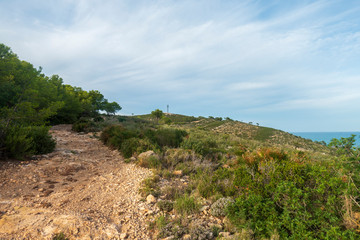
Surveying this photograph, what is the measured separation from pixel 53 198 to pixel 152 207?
236 centimetres

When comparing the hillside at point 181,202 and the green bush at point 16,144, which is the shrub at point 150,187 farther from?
A: the green bush at point 16,144

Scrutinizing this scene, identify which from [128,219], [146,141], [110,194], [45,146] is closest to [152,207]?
[128,219]

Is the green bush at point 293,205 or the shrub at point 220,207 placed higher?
the green bush at point 293,205

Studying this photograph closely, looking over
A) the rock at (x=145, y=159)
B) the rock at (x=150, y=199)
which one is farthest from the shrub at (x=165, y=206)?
the rock at (x=145, y=159)

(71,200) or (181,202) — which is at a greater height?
(181,202)

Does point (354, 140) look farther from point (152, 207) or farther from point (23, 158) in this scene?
point (23, 158)

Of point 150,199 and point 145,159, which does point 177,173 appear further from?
point 150,199

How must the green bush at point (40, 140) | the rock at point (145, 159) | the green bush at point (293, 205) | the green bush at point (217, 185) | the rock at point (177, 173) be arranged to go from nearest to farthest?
the green bush at point (293, 205) → the green bush at point (217, 185) → the rock at point (177, 173) → the rock at point (145, 159) → the green bush at point (40, 140)

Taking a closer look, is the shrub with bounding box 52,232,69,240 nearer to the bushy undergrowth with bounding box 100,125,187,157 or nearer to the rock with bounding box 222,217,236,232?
the rock with bounding box 222,217,236,232

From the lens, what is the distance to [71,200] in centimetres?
474

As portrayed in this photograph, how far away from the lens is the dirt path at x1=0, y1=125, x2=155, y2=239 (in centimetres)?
354

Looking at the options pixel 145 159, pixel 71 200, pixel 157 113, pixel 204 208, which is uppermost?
pixel 157 113

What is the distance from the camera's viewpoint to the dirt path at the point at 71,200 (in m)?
3.54

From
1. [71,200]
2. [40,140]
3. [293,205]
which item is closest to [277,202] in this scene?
[293,205]
